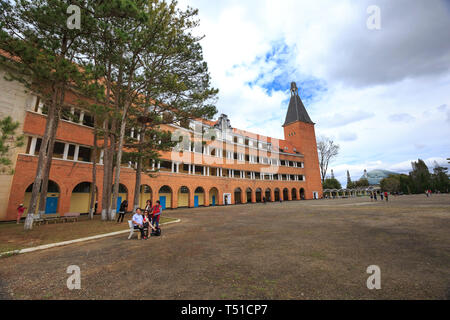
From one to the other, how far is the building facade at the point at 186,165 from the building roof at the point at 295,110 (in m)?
0.26

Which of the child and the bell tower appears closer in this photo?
the child

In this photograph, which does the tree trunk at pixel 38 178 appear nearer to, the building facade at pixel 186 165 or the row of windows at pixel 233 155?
the building facade at pixel 186 165

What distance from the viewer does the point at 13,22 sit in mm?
9922

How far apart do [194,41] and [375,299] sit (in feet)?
52.2

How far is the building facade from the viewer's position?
15.3 m

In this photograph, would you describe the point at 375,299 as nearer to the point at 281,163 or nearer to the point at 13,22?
the point at 13,22

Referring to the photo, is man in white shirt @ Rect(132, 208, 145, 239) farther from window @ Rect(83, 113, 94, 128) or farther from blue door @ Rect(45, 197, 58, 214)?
window @ Rect(83, 113, 94, 128)

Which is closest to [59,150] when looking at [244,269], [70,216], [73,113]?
[73,113]

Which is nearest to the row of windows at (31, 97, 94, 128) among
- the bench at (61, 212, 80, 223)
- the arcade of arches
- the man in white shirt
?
the arcade of arches

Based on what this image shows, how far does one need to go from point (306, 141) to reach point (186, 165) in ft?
110

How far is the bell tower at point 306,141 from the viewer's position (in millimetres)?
47594

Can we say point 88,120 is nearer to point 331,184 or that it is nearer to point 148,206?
point 148,206

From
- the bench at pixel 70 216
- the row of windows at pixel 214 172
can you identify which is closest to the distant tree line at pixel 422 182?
the row of windows at pixel 214 172

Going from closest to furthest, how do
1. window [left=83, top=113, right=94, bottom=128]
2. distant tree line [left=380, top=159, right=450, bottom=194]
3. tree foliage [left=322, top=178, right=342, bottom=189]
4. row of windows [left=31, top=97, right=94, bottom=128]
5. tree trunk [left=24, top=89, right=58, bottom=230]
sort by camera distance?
tree trunk [left=24, top=89, right=58, bottom=230] < row of windows [left=31, top=97, right=94, bottom=128] < window [left=83, top=113, right=94, bottom=128] < distant tree line [left=380, top=159, right=450, bottom=194] < tree foliage [left=322, top=178, right=342, bottom=189]
